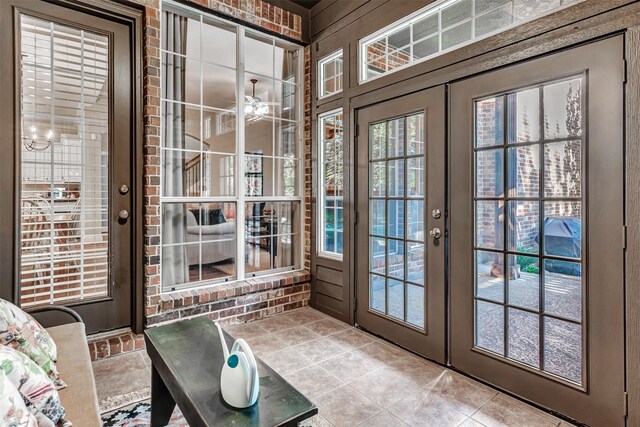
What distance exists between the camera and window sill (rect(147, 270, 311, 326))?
2944 millimetres

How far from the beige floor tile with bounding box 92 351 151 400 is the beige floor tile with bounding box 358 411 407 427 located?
1407 millimetres

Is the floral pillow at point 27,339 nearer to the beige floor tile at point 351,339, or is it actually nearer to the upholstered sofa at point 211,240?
the upholstered sofa at point 211,240

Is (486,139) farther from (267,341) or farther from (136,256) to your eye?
(136,256)

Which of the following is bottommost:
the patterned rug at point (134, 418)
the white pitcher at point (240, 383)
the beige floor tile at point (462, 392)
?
the beige floor tile at point (462, 392)

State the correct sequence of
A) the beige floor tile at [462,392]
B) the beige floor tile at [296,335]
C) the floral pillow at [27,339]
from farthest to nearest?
the beige floor tile at [296,335] → the beige floor tile at [462,392] → the floral pillow at [27,339]

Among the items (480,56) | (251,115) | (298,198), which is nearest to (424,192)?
(480,56)

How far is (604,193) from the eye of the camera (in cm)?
180

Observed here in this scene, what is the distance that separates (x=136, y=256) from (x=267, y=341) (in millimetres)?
1284

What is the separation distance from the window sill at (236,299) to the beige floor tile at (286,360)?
0.76 metres

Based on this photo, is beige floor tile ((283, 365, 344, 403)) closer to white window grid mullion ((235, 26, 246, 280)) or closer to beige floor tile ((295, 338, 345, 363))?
beige floor tile ((295, 338, 345, 363))

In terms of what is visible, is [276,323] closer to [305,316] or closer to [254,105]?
[305,316]

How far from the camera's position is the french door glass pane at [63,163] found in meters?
2.51

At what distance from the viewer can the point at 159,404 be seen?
5.86ft

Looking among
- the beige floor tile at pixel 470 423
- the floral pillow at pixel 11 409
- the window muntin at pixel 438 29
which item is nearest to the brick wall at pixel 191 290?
the window muntin at pixel 438 29
